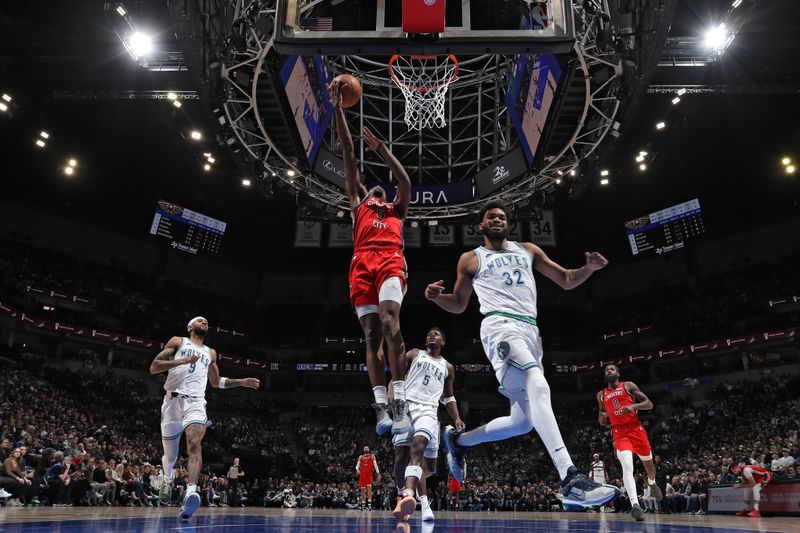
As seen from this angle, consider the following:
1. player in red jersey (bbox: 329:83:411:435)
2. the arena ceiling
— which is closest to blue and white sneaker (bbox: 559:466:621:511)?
player in red jersey (bbox: 329:83:411:435)

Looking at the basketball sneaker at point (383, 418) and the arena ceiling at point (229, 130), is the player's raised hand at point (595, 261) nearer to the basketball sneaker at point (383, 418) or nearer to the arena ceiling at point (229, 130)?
the basketball sneaker at point (383, 418)

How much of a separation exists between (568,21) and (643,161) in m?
18.6

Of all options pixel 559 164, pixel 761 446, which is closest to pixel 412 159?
pixel 559 164

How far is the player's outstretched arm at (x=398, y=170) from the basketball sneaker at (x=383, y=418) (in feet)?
5.46

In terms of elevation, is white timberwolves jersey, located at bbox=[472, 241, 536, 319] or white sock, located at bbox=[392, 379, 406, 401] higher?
white timberwolves jersey, located at bbox=[472, 241, 536, 319]

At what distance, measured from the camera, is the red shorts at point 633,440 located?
8.46 metres

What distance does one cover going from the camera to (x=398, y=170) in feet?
16.3

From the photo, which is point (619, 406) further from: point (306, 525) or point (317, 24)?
point (317, 24)

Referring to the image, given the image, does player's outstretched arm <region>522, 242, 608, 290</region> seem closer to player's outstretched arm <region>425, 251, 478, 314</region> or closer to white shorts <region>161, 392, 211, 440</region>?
player's outstretched arm <region>425, 251, 478, 314</region>

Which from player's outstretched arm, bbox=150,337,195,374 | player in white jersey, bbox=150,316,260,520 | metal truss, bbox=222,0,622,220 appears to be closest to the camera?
player's outstretched arm, bbox=150,337,195,374

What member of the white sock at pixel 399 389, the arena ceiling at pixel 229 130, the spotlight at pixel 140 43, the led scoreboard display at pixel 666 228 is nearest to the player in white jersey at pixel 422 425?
the white sock at pixel 399 389

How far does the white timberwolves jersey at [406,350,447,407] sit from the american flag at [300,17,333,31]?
13.1 feet

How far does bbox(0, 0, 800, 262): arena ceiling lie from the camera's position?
1430 centimetres

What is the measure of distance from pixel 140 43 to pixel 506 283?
44.3ft
